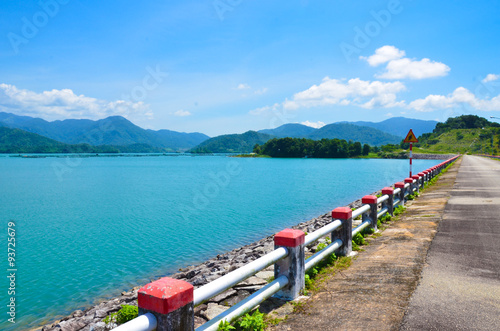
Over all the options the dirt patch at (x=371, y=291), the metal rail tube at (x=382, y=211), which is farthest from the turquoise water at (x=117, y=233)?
the dirt patch at (x=371, y=291)

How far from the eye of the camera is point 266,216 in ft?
83.6

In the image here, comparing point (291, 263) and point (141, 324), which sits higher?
point (141, 324)

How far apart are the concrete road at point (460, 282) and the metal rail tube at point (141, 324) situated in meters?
3.16

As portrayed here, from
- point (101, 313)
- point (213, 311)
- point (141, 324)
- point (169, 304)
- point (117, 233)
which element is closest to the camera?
point (141, 324)

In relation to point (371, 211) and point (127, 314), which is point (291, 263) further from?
point (371, 211)

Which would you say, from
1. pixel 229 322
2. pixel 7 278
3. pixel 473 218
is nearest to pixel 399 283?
pixel 229 322

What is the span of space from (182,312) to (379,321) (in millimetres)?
2776

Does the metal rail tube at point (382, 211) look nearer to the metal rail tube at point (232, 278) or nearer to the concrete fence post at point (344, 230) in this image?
the concrete fence post at point (344, 230)

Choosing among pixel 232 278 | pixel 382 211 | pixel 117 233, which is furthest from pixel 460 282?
pixel 117 233

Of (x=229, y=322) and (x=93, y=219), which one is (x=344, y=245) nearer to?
(x=229, y=322)

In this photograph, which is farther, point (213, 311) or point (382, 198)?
point (382, 198)

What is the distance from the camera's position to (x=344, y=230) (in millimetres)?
7547
